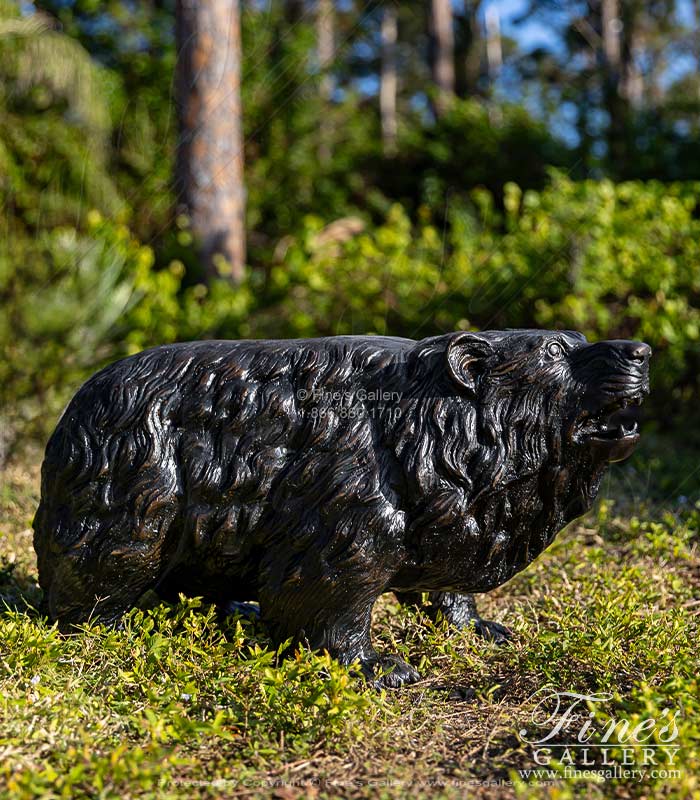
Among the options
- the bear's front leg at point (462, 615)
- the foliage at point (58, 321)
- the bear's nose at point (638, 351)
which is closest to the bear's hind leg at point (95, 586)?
the bear's front leg at point (462, 615)

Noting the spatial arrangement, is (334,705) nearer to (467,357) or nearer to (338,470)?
→ (338,470)

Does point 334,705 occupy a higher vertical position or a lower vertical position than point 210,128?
lower

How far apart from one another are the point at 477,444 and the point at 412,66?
27.3 m

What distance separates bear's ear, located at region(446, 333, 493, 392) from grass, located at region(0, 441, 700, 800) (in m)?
0.93

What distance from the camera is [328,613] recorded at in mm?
2723

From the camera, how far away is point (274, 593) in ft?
9.03

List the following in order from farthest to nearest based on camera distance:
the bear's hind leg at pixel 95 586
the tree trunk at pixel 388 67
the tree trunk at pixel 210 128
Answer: the tree trunk at pixel 388 67 → the tree trunk at pixel 210 128 → the bear's hind leg at pixel 95 586

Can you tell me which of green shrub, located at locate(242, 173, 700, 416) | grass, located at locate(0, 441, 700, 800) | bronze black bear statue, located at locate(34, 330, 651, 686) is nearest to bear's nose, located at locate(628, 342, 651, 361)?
bronze black bear statue, located at locate(34, 330, 651, 686)

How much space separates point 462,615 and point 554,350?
1094 mm

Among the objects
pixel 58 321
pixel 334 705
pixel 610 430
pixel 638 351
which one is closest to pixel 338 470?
pixel 334 705

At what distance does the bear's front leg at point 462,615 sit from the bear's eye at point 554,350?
992mm

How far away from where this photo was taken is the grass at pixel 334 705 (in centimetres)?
219

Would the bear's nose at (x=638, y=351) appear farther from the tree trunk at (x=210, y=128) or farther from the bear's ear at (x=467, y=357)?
the tree trunk at (x=210, y=128)

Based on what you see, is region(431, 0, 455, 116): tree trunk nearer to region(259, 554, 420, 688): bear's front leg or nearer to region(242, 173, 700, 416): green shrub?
region(242, 173, 700, 416): green shrub
